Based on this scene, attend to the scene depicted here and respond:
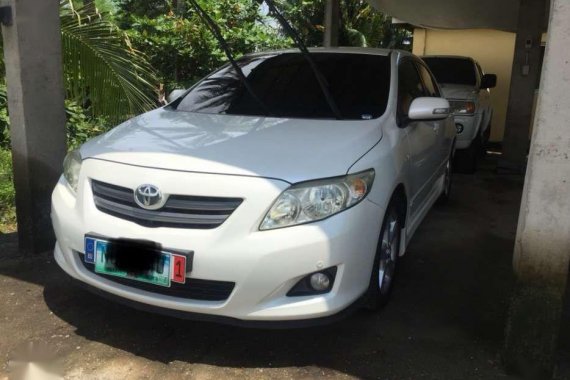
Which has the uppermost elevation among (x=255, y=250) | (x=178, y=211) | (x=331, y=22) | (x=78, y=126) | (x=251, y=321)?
(x=331, y=22)

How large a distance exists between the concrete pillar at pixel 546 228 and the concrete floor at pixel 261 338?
21cm

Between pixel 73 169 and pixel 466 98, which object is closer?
pixel 73 169

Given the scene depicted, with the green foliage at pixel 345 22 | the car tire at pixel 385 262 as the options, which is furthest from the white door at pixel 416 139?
the green foliage at pixel 345 22

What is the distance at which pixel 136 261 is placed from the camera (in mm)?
2602

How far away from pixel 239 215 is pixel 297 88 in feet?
5.10

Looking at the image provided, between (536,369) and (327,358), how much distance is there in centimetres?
100

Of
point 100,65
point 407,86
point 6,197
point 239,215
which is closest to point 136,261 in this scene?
point 239,215

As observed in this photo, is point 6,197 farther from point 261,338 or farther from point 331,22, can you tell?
point 331,22

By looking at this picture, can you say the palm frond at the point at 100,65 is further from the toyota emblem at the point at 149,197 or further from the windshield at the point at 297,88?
the toyota emblem at the point at 149,197

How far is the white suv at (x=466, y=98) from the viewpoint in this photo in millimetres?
7234

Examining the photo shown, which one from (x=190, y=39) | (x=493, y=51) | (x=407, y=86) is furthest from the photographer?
(x=493, y=51)

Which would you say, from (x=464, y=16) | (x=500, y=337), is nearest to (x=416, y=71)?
(x=500, y=337)

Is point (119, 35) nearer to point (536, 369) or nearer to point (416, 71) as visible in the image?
point (416, 71)

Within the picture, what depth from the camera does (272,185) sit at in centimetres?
254
